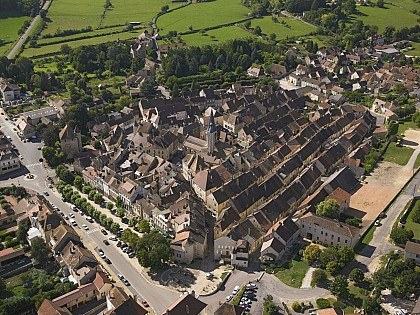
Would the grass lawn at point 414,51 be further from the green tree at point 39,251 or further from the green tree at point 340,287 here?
the green tree at point 39,251

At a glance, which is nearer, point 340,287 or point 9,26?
point 340,287

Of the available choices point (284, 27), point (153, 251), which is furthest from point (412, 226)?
point (284, 27)

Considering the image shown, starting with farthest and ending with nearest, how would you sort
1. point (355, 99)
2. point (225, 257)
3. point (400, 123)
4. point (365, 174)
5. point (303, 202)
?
point (355, 99), point (400, 123), point (365, 174), point (303, 202), point (225, 257)

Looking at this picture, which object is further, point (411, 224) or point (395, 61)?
point (395, 61)

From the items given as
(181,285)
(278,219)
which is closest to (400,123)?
(278,219)

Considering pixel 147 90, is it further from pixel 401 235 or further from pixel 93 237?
pixel 401 235

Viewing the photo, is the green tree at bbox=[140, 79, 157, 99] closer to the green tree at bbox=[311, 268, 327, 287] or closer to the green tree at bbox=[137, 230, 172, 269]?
the green tree at bbox=[137, 230, 172, 269]

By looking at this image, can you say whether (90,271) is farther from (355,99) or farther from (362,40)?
(362,40)
